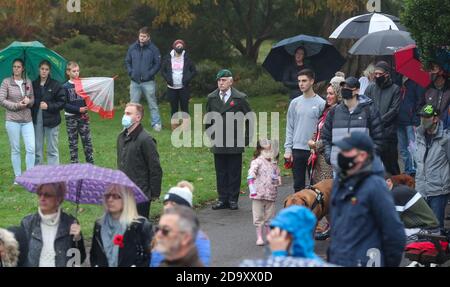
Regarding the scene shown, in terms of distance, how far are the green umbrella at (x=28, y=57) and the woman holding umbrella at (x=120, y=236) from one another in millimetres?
7468

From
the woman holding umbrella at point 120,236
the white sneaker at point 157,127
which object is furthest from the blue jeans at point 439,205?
the white sneaker at point 157,127

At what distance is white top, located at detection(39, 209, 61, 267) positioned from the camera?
894cm

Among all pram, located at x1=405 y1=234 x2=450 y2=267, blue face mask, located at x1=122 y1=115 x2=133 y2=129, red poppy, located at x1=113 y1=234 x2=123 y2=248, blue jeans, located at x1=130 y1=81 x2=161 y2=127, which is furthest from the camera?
blue jeans, located at x1=130 y1=81 x2=161 y2=127

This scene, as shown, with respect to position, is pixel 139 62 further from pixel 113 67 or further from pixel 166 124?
pixel 113 67

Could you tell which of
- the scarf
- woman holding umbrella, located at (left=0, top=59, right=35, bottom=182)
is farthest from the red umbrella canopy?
the scarf

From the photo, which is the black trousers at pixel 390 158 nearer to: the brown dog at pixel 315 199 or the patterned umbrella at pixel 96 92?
the brown dog at pixel 315 199

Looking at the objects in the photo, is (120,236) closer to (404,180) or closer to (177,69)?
(404,180)

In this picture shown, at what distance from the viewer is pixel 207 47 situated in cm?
2962

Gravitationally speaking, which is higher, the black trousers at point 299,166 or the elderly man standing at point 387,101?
the elderly man standing at point 387,101

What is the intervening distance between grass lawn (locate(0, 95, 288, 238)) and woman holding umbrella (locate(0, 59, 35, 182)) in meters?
0.55

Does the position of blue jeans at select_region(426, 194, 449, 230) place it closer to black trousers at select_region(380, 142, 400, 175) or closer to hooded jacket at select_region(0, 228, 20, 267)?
black trousers at select_region(380, 142, 400, 175)

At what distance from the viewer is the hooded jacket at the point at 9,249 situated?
862cm

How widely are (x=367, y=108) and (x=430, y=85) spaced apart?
73.7 inches

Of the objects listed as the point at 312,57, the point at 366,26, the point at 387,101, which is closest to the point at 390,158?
the point at 387,101
